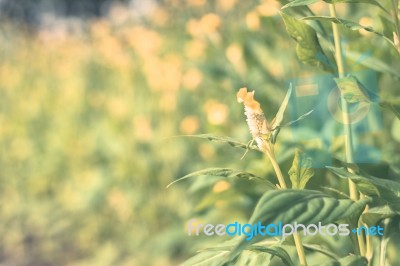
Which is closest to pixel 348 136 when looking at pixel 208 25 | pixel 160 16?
pixel 208 25

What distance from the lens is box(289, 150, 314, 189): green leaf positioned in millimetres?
977

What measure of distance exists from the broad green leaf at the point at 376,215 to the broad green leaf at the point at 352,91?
7.0 inches

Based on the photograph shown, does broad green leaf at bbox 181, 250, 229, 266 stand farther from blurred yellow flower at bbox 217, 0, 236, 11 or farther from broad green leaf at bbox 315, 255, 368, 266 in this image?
blurred yellow flower at bbox 217, 0, 236, 11

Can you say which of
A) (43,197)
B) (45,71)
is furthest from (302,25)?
(45,71)

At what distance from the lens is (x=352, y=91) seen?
97cm

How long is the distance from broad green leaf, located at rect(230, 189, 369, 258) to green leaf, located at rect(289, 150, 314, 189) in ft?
0.32

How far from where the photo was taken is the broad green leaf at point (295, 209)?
0.76 metres

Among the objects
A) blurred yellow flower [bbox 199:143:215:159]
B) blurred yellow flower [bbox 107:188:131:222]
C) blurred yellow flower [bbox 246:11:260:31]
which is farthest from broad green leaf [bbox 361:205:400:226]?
blurred yellow flower [bbox 107:188:131:222]

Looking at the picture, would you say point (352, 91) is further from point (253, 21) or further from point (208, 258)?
point (253, 21)

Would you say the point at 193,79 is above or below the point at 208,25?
below

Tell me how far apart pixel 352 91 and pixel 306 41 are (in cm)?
16

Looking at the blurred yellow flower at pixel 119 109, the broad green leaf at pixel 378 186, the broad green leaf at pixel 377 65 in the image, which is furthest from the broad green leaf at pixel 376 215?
the blurred yellow flower at pixel 119 109

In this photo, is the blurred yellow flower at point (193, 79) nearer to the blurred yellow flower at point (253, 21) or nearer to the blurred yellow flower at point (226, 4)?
the blurred yellow flower at point (226, 4)

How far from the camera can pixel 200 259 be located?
1.05 m
